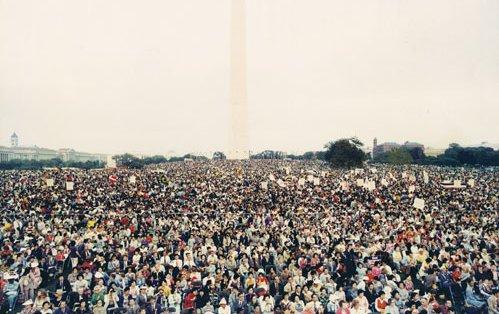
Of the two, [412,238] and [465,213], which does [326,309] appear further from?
[465,213]

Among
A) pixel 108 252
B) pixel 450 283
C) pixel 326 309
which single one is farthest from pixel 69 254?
pixel 450 283

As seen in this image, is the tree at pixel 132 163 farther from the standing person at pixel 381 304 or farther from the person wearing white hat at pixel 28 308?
the standing person at pixel 381 304

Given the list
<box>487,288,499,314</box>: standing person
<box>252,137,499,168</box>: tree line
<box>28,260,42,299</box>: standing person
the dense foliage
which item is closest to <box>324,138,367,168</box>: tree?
<box>252,137,499,168</box>: tree line

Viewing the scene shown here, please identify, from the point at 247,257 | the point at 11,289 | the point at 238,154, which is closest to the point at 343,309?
the point at 247,257

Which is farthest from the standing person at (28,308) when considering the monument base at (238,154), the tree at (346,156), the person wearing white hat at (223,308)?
the monument base at (238,154)

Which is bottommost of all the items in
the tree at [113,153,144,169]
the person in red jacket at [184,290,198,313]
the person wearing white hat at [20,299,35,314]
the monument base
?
the person in red jacket at [184,290,198,313]

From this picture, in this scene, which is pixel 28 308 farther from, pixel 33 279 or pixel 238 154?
pixel 238 154

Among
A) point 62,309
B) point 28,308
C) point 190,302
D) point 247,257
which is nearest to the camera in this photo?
point 62,309

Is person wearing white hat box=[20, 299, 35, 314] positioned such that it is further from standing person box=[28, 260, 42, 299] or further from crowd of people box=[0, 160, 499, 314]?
standing person box=[28, 260, 42, 299]
